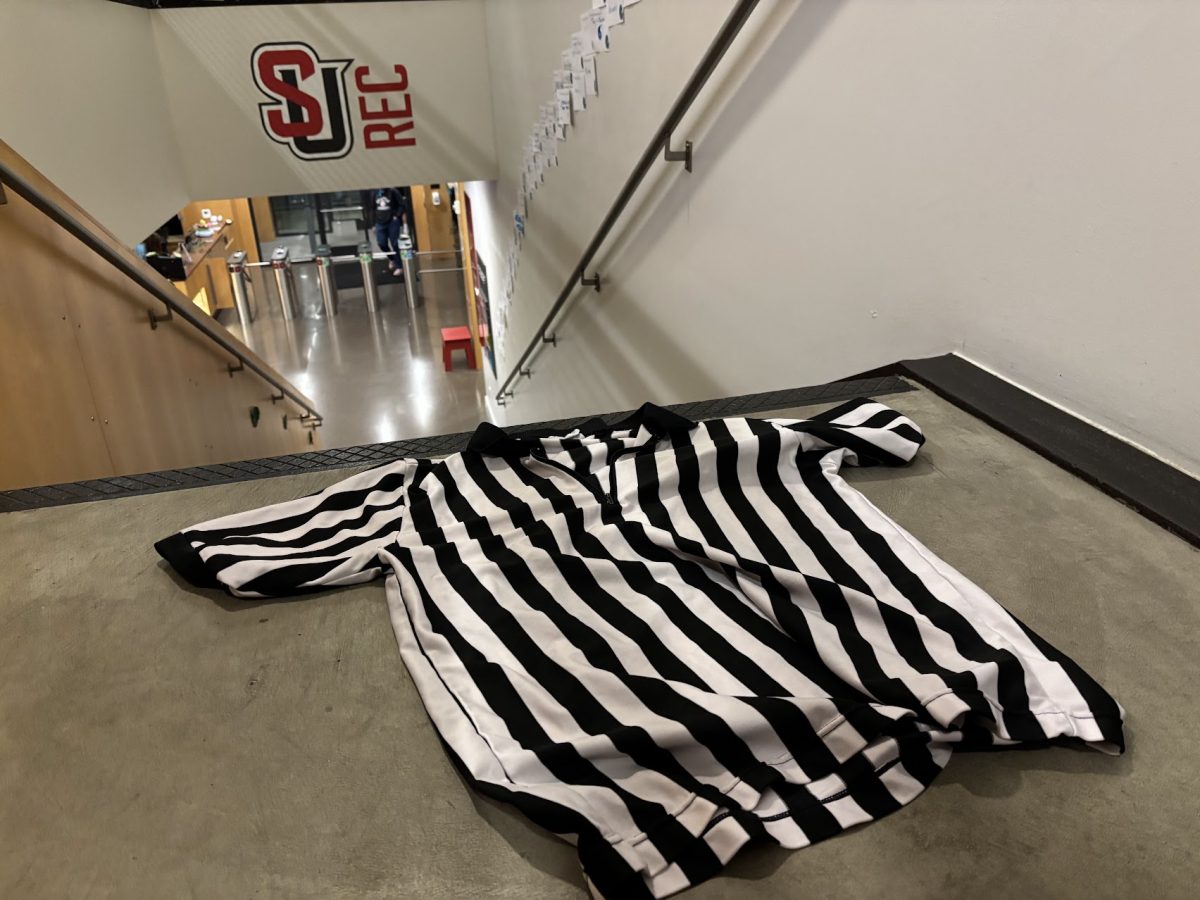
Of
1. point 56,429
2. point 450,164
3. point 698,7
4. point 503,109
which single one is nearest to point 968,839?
point 698,7

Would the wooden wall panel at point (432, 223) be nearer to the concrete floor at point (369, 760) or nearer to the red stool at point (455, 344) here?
the red stool at point (455, 344)

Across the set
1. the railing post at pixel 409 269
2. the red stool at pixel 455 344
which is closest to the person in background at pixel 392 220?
the railing post at pixel 409 269

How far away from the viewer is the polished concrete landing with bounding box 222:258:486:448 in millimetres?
8609

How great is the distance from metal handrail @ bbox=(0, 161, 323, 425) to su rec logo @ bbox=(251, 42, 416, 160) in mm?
2775

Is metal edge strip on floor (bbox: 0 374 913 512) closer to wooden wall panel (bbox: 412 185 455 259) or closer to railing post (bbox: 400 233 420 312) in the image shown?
railing post (bbox: 400 233 420 312)

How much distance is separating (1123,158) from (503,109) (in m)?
5.84

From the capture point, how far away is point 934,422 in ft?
6.32

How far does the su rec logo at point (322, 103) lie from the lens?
22.1 feet

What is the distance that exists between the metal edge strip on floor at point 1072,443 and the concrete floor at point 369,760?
4 cm

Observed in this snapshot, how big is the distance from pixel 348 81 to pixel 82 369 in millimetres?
4867

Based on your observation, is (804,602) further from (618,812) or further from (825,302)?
(825,302)

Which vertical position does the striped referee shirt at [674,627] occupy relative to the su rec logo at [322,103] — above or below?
below

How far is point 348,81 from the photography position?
22.4 feet

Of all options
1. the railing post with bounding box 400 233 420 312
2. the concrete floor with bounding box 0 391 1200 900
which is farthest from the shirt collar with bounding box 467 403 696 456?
the railing post with bounding box 400 233 420 312
